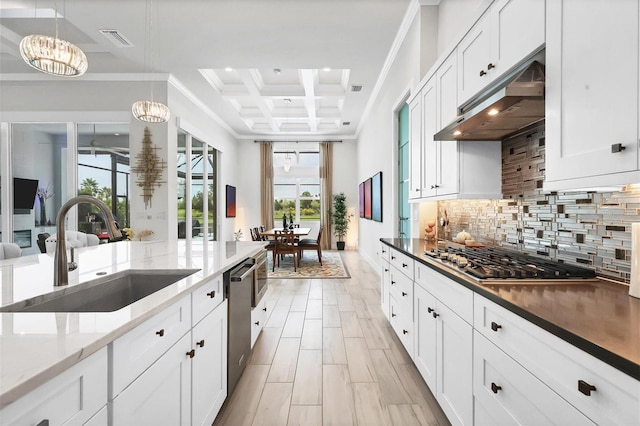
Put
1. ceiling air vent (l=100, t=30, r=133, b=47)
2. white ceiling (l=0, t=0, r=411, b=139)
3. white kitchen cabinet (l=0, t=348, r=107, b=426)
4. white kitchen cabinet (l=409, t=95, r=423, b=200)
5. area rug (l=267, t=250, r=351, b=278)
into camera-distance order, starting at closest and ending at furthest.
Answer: white kitchen cabinet (l=0, t=348, r=107, b=426)
white kitchen cabinet (l=409, t=95, r=423, b=200)
white ceiling (l=0, t=0, r=411, b=139)
ceiling air vent (l=100, t=30, r=133, b=47)
area rug (l=267, t=250, r=351, b=278)

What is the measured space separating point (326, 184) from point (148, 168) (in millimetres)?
5200

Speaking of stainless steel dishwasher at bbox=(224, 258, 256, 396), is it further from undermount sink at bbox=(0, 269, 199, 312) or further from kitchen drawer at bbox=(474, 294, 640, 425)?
kitchen drawer at bbox=(474, 294, 640, 425)

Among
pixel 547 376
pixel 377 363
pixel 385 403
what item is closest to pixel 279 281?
pixel 377 363

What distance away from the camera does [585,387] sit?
0.78 m

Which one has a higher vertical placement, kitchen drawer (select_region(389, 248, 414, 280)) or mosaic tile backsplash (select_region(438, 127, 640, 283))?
mosaic tile backsplash (select_region(438, 127, 640, 283))

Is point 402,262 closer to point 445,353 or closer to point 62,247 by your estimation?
point 445,353

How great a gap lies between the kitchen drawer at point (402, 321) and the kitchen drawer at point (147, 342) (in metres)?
1.62

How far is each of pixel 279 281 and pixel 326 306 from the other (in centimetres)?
149

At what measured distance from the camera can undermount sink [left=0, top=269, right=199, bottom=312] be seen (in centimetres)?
113

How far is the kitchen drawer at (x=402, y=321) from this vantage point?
2.31 metres

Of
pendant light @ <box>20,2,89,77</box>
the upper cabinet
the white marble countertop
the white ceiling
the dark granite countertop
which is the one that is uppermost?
the white ceiling

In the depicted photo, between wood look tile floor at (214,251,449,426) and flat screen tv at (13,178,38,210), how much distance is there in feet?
14.7

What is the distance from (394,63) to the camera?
4438mm

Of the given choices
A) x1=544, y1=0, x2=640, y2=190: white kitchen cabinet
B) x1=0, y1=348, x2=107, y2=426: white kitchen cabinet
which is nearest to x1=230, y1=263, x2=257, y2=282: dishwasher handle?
x1=0, y1=348, x2=107, y2=426: white kitchen cabinet
